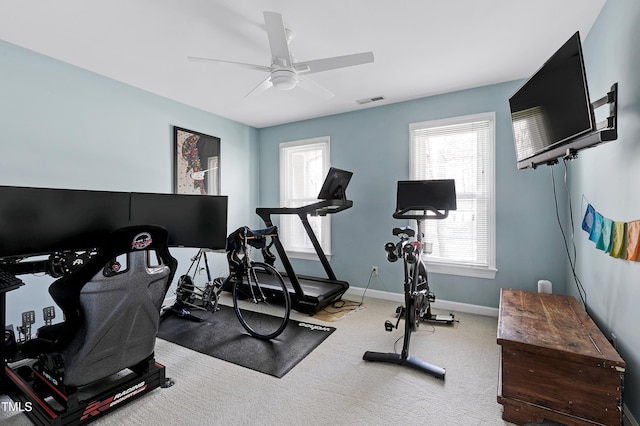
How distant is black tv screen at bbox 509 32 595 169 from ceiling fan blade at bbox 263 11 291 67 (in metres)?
1.67

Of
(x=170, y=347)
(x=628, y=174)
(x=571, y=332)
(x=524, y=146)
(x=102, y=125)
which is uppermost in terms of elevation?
(x=102, y=125)

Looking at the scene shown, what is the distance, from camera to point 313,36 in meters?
2.47

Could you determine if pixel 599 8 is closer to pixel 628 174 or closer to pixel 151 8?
pixel 628 174

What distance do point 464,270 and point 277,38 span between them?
10.5 feet

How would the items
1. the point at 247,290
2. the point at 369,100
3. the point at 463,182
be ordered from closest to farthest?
the point at 247,290 → the point at 463,182 → the point at 369,100

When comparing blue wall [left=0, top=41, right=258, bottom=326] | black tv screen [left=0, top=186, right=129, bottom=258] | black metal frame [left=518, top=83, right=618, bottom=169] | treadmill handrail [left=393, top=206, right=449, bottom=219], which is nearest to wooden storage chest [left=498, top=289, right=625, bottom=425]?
black metal frame [left=518, top=83, right=618, bottom=169]

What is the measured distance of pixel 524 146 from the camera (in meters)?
2.44

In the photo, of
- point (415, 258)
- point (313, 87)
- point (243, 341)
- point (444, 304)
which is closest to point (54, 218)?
point (243, 341)

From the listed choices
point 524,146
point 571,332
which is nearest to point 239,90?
point 524,146

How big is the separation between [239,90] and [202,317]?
8.96 ft

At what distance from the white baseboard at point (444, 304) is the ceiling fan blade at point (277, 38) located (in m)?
3.14

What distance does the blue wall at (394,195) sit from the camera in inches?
129

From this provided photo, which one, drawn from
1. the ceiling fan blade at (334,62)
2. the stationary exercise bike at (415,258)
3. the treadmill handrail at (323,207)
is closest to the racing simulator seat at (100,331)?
the ceiling fan blade at (334,62)

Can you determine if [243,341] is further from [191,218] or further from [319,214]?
[319,214]
